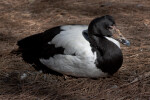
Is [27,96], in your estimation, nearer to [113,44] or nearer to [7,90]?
[7,90]

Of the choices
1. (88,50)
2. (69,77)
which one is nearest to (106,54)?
(88,50)

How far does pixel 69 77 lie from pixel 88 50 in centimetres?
55

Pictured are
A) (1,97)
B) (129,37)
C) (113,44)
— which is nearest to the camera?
(1,97)

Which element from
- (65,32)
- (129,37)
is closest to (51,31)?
(65,32)

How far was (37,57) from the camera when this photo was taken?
4.12 meters

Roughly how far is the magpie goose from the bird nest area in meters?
0.18

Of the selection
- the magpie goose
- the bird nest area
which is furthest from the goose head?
the bird nest area

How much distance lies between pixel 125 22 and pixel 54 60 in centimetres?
230

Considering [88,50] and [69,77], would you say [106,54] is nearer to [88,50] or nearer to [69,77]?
[88,50]

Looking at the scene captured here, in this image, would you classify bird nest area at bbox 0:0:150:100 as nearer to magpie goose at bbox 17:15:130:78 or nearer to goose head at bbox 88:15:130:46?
magpie goose at bbox 17:15:130:78

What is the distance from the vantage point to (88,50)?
3.46 metres

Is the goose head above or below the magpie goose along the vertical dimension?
above

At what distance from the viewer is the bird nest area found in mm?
3455

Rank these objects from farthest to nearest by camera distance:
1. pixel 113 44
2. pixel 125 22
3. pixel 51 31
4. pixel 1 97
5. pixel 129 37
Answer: pixel 125 22, pixel 129 37, pixel 51 31, pixel 113 44, pixel 1 97
